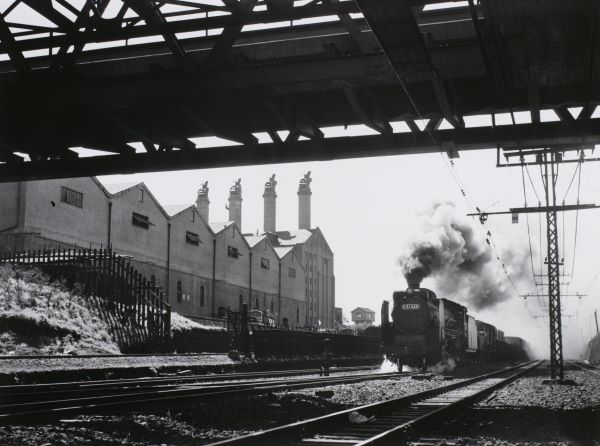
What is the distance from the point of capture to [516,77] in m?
7.40

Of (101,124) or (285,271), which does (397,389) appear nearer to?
(101,124)

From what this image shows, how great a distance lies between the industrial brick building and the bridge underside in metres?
22.3

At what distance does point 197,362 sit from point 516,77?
618 inches

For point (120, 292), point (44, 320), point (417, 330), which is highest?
point (120, 292)

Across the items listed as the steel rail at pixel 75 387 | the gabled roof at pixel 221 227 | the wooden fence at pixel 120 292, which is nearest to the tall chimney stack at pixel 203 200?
the gabled roof at pixel 221 227

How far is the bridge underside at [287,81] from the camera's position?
6.68m

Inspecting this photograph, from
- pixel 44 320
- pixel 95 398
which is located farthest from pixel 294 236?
pixel 95 398

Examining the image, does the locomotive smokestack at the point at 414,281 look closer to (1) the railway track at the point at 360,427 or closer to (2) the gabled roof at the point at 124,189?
(1) the railway track at the point at 360,427

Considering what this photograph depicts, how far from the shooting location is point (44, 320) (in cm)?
1994

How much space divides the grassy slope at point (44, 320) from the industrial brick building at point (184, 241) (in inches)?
329

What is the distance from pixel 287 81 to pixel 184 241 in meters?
37.7

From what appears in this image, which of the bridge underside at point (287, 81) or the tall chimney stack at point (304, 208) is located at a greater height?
the tall chimney stack at point (304, 208)

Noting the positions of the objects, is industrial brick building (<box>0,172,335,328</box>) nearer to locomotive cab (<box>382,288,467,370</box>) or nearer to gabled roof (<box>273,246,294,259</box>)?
gabled roof (<box>273,246,294,259</box>)

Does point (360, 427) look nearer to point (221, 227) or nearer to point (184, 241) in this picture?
point (184, 241)
